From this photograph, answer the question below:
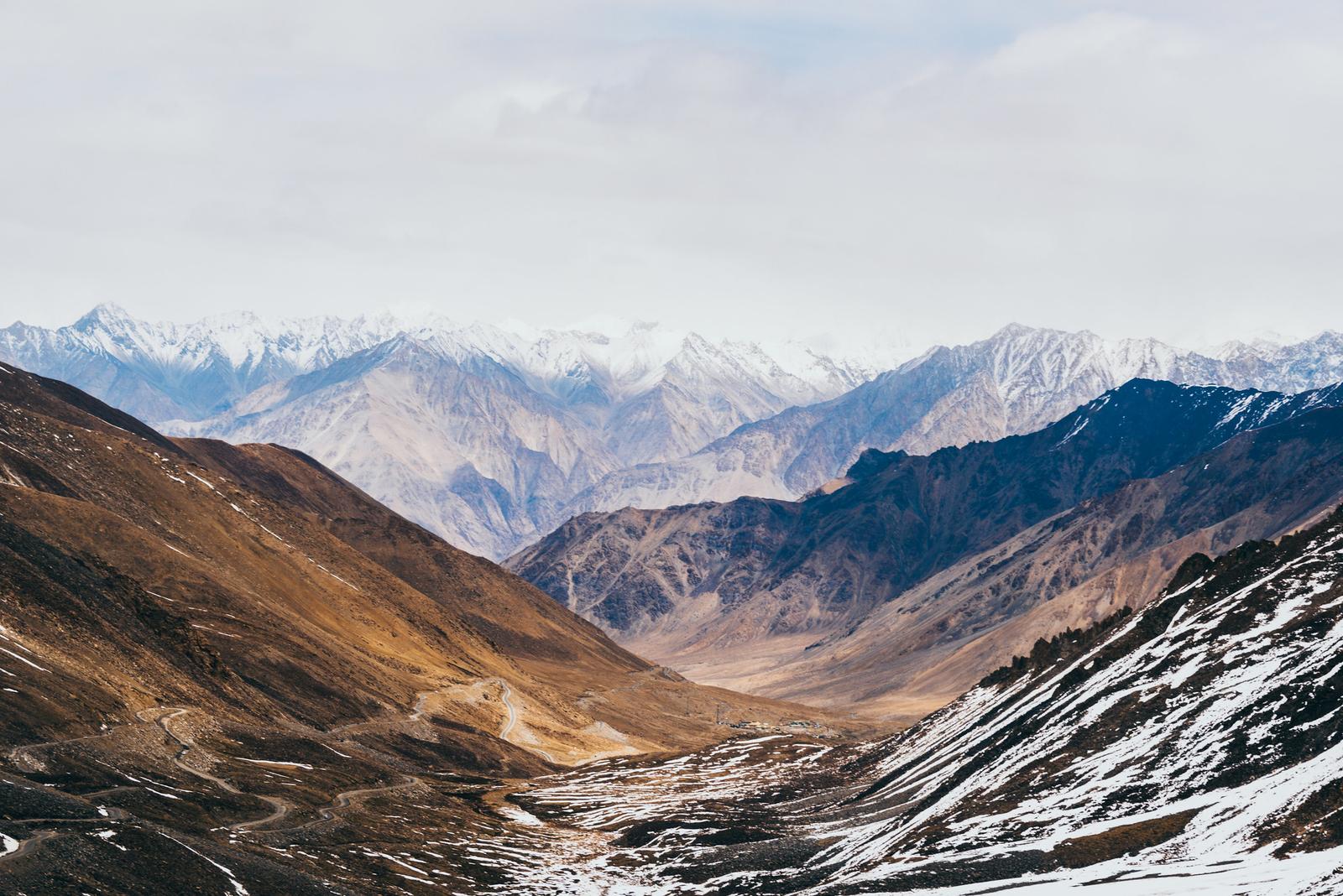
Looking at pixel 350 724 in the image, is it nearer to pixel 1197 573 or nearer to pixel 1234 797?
pixel 1197 573

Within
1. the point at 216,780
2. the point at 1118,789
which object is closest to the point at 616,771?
the point at 216,780

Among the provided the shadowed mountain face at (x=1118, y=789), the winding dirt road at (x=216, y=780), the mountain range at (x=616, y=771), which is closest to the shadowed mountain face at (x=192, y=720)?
the winding dirt road at (x=216, y=780)

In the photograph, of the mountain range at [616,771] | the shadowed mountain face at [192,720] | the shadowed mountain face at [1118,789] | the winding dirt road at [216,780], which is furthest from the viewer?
the winding dirt road at [216,780]

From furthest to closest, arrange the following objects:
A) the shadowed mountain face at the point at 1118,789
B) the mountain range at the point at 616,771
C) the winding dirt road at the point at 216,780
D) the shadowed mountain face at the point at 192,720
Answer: the winding dirt road at the point at 216,780 → the shadowed mountain face at the point at 192,720 → the mountain range at the point at 616,771 → the shadowed mountain face at the point at 1118,789

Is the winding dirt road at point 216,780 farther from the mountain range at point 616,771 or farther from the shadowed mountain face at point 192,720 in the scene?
the mountain range at point 616,771

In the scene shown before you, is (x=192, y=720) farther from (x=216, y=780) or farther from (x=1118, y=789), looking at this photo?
(x=1118, y=789)

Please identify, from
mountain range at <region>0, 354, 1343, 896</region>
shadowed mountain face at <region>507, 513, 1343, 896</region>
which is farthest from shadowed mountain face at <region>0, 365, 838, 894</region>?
shadowed mountain face at <region>507, 513, 1343, 896</region>
